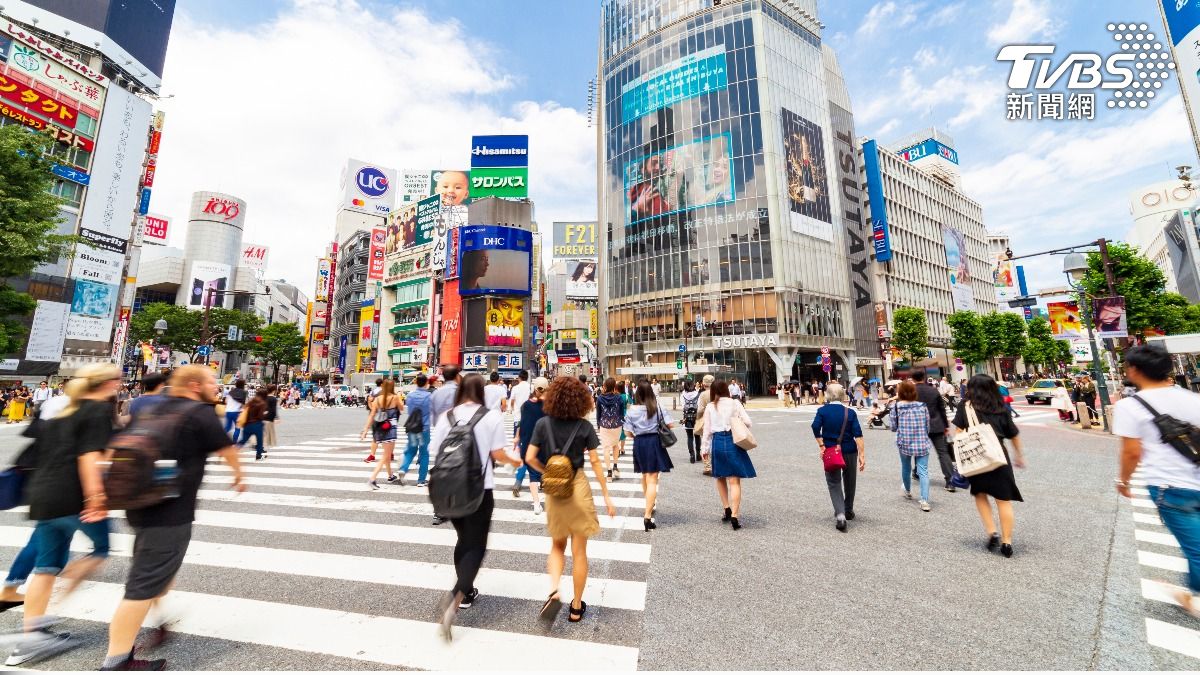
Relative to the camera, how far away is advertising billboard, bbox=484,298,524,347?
54.6 metres

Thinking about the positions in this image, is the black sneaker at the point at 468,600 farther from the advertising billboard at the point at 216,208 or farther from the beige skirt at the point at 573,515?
the advertising billboard at the point at 216,208

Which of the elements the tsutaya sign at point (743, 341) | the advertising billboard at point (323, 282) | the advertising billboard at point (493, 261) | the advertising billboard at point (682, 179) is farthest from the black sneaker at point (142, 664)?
the advertising billboard at point (323, 282)

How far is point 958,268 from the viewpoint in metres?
69.8

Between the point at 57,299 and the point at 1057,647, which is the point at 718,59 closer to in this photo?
the point at 1057,647

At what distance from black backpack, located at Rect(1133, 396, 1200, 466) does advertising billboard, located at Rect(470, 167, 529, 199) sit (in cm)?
6138

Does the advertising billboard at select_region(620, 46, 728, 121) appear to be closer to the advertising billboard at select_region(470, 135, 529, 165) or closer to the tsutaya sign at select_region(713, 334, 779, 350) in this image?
the advertising billboard at select_region(470, 135, 529, 165)

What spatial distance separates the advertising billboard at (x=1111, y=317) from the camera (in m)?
13.7

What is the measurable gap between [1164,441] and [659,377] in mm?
42992

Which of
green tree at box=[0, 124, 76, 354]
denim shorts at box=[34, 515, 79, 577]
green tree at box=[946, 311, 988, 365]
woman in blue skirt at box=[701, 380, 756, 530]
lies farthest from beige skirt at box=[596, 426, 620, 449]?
green tree at box=[946, 311, 988, 365]

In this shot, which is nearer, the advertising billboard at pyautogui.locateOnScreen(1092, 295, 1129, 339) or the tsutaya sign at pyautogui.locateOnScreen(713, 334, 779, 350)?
the advertising billboard at pyautogui.locateOnScreen(1092, 295, 1129, 339)

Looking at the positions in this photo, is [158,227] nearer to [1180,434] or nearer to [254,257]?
[254,257]

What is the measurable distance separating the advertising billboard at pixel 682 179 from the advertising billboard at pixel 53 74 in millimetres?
45342

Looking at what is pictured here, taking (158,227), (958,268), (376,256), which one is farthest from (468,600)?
(158,227)

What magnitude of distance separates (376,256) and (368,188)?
31.7m
